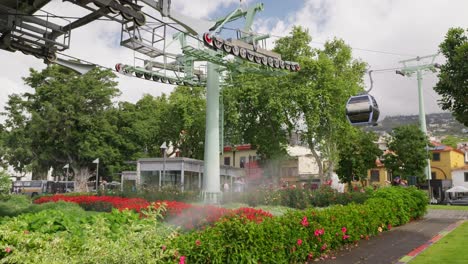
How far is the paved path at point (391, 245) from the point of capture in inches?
343

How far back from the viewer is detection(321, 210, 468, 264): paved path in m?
8.71

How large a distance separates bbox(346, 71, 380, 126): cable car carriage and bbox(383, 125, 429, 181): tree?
28.8 metres

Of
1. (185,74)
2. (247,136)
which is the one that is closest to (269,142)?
(247,136)

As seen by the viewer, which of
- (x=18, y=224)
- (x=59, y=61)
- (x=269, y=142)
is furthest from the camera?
(x=269, y=142)

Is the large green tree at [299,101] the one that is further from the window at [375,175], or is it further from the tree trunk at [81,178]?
the window at [375,175]

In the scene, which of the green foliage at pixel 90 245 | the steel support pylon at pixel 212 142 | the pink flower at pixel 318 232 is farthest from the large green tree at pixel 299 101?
the green foliage at pixel 90 245

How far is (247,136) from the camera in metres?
42.5

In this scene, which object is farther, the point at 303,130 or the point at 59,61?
the point at 303,130

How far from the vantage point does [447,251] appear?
9219 mm

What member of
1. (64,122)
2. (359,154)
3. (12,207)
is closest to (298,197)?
(12,207)

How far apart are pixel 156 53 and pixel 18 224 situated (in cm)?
985

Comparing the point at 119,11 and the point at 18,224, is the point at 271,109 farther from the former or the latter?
the point at 18,224

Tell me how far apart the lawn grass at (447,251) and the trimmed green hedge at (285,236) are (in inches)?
73.6

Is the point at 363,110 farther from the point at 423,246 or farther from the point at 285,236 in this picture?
the point at 285,236
